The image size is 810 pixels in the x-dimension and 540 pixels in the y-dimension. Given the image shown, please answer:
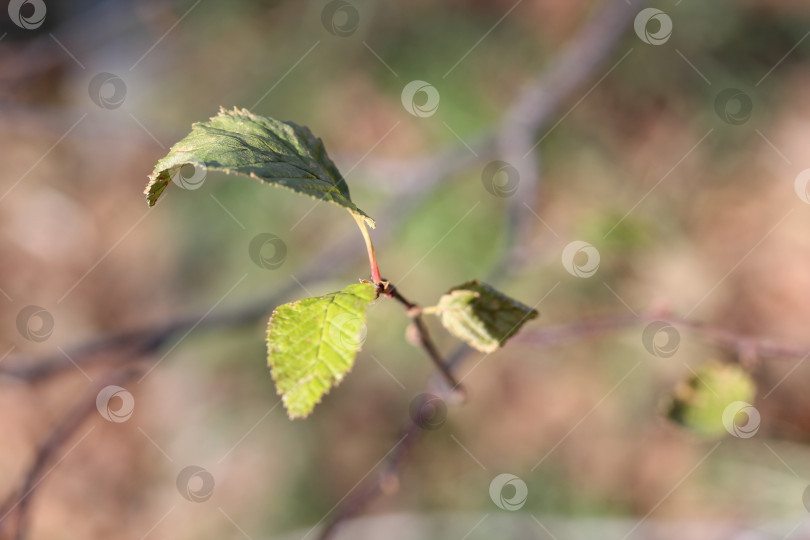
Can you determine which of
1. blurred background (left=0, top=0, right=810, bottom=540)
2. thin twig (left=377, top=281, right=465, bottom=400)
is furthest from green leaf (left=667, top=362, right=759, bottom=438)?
blurred background (left=0, top=0, right=810, bottom=540)

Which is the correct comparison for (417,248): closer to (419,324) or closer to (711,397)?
(711,397)

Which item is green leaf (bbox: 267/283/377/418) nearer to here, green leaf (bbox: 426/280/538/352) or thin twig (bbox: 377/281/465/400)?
thin twig (bbox: 377/281/465/400)

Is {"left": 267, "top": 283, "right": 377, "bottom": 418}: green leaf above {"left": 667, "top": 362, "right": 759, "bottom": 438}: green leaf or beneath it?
beneath


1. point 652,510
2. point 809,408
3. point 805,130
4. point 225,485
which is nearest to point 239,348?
point 225,485

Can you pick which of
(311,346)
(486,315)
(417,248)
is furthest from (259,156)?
(417,248)

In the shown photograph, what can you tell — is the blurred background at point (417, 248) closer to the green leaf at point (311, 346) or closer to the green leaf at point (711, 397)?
the green leaf at point (711, 397)

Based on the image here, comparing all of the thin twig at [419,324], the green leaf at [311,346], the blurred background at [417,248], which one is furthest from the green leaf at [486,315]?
the blurred background at [417,248]
